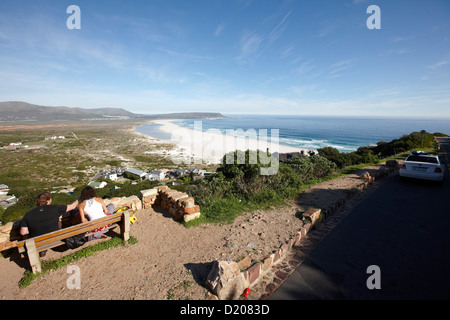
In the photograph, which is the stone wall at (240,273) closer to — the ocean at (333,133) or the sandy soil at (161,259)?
the sandy soil at (161,259)

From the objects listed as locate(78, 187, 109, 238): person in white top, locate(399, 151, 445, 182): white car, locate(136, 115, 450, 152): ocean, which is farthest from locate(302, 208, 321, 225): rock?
locate(136, 115, 450, 152): ocean

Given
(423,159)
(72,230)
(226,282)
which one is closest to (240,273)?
(226,282)

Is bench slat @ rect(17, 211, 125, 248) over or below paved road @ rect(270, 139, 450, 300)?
over

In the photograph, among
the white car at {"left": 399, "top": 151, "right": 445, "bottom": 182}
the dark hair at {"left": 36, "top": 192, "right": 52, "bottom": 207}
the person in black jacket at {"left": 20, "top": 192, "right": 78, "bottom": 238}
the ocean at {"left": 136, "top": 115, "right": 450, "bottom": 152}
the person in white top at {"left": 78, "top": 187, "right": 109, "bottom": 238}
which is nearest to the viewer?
the person in black jacket at {"left": 20, "top": 192, "right": 78, "bottom": 238}

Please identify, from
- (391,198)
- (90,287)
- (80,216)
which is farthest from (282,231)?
(391,198)

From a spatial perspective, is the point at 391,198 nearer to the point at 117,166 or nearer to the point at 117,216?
the point at 117,216

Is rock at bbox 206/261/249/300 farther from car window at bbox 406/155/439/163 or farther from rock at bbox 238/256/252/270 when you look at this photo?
car window at bbox 406/155/439/163
